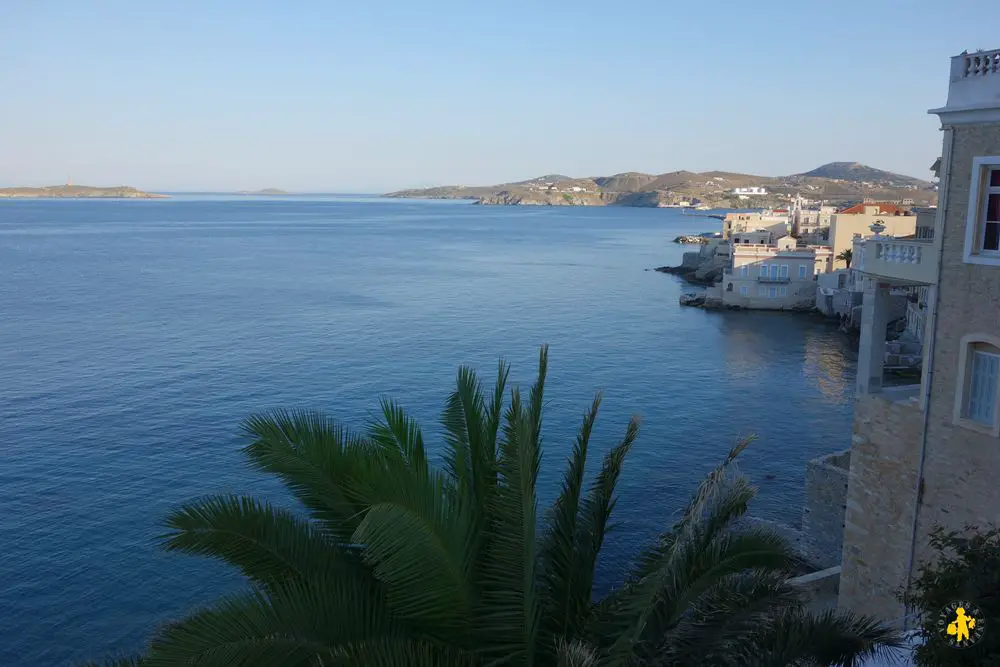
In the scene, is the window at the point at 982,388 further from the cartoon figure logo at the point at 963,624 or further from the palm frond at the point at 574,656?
the palm frond at the point at 574,656

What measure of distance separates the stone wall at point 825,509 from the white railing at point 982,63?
1007 cm

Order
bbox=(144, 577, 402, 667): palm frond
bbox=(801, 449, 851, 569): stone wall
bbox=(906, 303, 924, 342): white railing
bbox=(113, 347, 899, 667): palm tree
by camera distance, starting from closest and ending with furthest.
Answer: bbox=(144, 577, 402, 667): palm frond → bbox=(113, 347, 899, 667): palm tree → bbox=(801, 449, 851, 569): stone wall → bbox=(906, 303, 924, 342): white railing

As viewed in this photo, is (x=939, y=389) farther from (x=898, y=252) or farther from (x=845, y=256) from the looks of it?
(x=845, y=256)

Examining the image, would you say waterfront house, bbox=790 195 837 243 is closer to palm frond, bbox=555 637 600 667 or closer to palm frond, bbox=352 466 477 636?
palm frond, bbox=352 466 477 636

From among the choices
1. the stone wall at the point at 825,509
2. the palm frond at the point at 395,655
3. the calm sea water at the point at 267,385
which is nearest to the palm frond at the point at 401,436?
the palm frond at the point at 395,655

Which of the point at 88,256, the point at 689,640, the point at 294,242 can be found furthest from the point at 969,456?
the point at 294,242

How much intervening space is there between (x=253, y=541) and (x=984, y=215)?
30.3 feet

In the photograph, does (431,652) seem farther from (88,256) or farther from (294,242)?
(294,242)

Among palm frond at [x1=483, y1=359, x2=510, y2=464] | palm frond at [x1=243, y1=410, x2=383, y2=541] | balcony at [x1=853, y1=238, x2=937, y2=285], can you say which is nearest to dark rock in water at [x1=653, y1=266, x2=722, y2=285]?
balcony at [x1=853, y1=238, x2=937, y2=285]

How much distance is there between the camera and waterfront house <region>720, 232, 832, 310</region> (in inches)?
2430

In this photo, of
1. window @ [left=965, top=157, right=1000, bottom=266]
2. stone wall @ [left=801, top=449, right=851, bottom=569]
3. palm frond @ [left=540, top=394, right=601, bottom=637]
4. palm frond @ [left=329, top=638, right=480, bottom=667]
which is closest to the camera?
palm frond @ [left=329, top=638, right=480, bottom=667]

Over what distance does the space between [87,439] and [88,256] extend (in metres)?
72.4

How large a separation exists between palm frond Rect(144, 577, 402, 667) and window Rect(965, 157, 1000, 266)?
27.8 ft

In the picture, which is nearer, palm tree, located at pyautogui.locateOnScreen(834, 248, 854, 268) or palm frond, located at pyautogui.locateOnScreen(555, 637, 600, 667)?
palm frond, located at pyautogui.locateOnScreen(555, 637, 600, 667)
